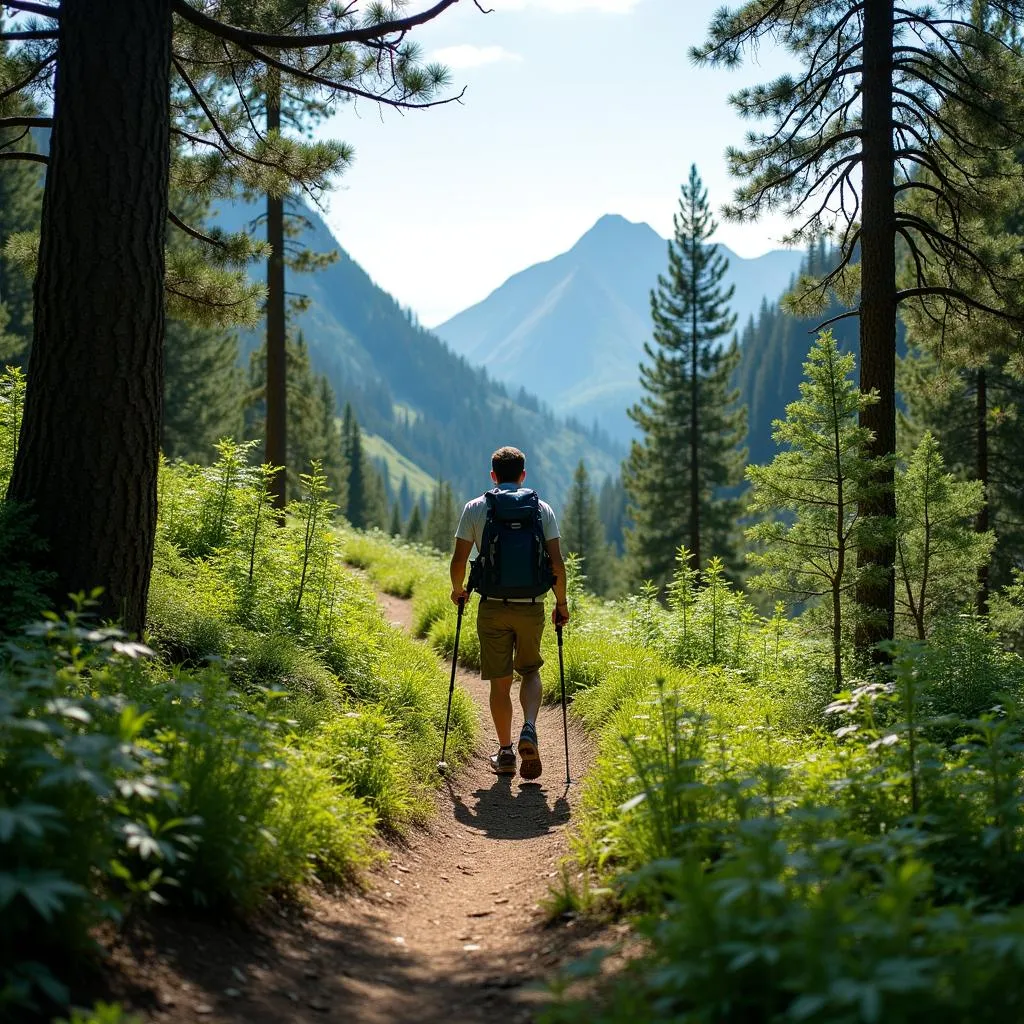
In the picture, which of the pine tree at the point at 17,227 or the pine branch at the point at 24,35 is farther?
the pine tree at the point at 17,227

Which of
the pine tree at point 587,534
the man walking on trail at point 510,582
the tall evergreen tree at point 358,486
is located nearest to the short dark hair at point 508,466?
the man walking on trail at point 510,582

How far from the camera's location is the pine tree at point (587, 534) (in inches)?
2511

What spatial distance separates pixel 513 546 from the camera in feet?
22.1

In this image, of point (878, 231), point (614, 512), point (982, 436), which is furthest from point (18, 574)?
point (614, 512)

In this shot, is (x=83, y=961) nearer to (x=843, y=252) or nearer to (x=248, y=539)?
(x=248, y=539)

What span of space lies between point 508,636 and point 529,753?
36.3 inches

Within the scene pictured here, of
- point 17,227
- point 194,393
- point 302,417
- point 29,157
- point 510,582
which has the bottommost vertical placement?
point 510,582

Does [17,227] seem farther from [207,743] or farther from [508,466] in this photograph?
[207,743]

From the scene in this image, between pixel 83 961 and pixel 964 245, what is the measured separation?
32.4 ft

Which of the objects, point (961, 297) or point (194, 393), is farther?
point (194, 393)

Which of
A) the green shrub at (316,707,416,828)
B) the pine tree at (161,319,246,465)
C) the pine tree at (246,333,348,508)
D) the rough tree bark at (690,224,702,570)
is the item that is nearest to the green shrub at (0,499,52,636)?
the green shrub at (316,707,416,828)

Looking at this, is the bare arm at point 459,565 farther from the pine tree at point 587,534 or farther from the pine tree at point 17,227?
the pine tree at point 587,534

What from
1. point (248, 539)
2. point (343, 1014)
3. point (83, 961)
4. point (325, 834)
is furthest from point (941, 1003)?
point (248, 539)

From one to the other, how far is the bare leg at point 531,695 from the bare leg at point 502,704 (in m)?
0.12
